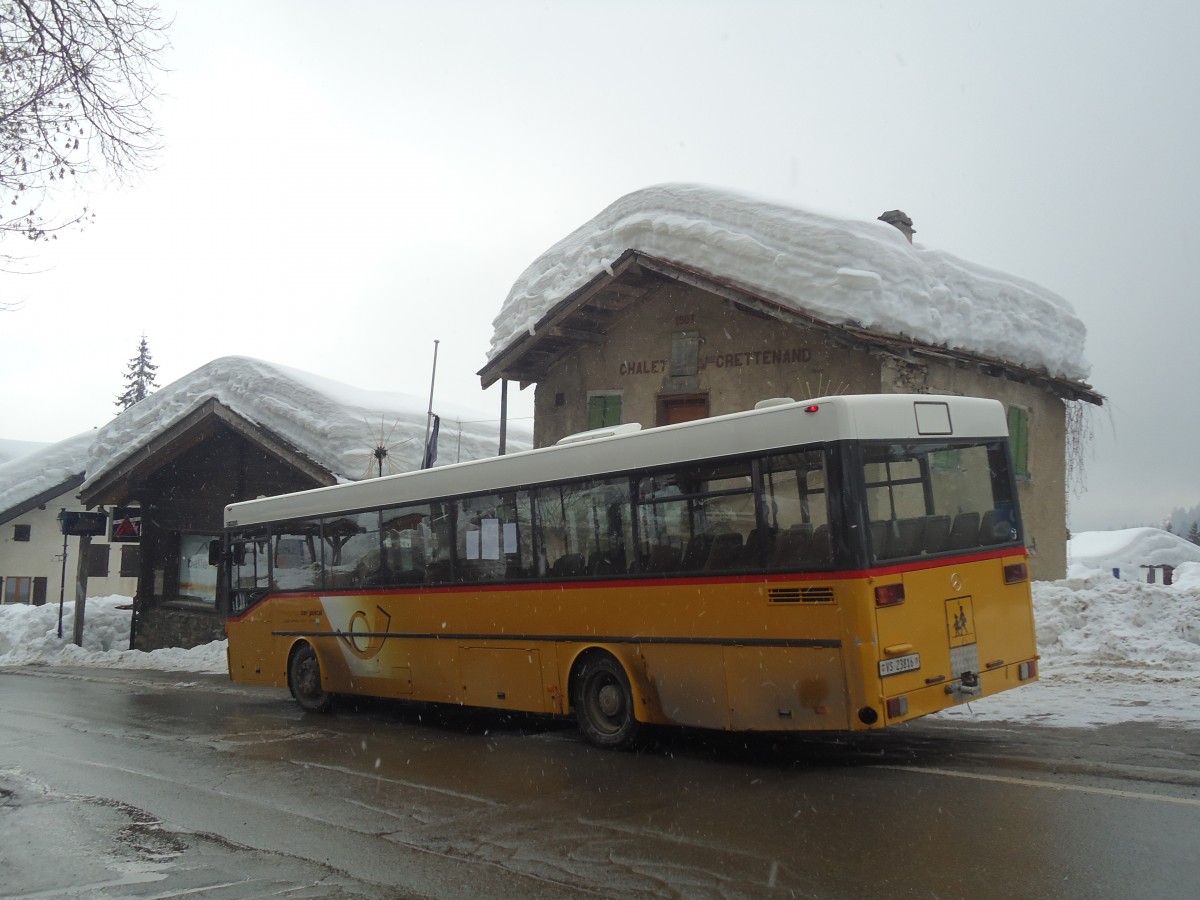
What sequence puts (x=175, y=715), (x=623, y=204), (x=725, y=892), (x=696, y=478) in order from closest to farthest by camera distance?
(x=725, y=892)
(x=696, y=478)
(x=175, y=715)
(x=623, y=204)

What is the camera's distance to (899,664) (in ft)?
22.8

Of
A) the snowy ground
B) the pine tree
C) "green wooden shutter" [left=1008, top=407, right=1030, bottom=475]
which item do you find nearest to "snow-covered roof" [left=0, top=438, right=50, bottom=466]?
the pine tree

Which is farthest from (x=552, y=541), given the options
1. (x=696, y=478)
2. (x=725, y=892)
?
(x=725, y=892)

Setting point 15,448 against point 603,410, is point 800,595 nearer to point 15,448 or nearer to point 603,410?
point 603,410

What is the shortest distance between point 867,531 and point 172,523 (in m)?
23.1

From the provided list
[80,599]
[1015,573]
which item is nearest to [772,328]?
[1015,573]

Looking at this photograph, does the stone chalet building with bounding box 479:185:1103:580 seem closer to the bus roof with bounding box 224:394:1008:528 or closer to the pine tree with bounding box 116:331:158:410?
the bus roof with bounding box 224:394:1008:528

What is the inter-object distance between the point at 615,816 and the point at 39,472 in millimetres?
41102

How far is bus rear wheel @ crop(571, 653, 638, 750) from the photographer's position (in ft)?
28.1

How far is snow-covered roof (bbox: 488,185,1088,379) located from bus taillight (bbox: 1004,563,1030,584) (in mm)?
7375

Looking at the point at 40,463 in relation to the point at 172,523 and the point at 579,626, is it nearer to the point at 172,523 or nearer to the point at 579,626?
the point at 172,523

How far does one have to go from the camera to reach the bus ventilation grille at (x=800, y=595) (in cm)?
703

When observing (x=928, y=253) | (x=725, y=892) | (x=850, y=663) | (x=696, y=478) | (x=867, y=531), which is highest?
(x=928, y=253)

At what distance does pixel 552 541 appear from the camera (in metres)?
9.29
